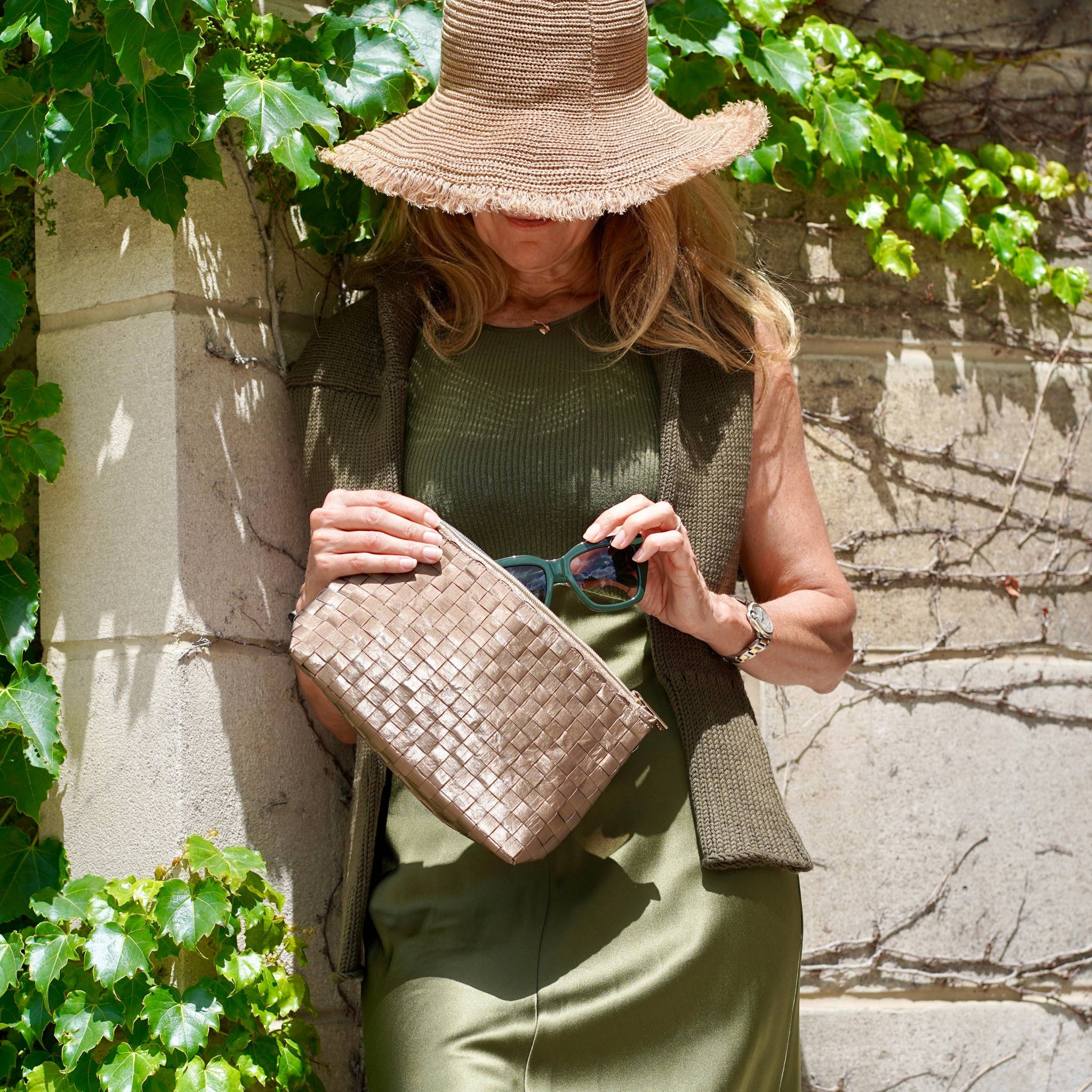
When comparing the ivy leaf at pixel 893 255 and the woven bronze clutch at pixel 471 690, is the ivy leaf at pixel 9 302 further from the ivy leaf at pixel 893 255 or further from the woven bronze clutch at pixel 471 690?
the ivy leaf at pixel 893 255

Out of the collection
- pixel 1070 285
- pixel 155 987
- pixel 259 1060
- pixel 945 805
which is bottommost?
pixel 945 805

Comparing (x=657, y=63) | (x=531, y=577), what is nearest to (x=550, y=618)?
(x=531, y=577)

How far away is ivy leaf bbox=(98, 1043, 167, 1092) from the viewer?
→ 158cm

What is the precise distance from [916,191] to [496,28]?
1.24m

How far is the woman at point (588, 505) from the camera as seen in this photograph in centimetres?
162

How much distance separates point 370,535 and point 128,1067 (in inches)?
29.2

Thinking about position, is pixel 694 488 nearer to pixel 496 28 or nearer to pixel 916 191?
pixel 496 28

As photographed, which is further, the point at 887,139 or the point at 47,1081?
the point at 887,139

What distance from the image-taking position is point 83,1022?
1.62 metres

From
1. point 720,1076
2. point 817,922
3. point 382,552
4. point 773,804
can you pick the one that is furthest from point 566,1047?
point 817,922

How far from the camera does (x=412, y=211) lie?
6.31ft

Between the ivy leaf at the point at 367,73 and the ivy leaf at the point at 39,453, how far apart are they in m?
0.63

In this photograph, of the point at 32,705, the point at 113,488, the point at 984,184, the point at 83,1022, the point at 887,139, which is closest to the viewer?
the point at 83,1022

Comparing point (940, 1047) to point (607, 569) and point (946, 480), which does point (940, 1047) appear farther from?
point (607, 569)
